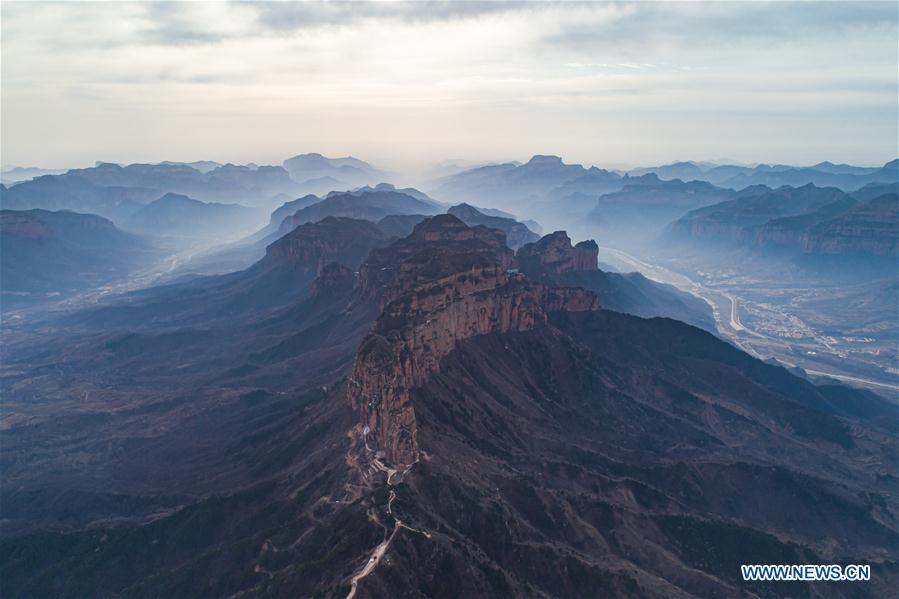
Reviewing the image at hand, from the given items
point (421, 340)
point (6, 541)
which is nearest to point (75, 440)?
point (6, 541)

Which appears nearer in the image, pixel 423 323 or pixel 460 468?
pixel 460 468

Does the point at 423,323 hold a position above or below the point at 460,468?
above

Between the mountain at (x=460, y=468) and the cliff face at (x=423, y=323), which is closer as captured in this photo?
the mountain at (x=460, y=468)

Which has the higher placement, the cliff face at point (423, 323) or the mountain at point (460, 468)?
the cliff face at point (423, 323)

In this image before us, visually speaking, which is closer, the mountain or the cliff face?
the mountain

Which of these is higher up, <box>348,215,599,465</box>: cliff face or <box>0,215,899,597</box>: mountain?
<box>348,215,599,465</box>: cliff face
